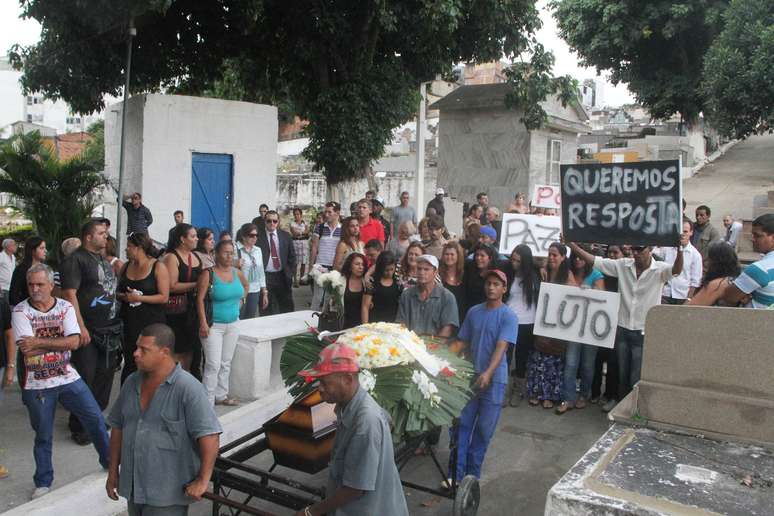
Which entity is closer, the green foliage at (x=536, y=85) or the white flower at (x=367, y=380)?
the white flower at (x=367, y=380)

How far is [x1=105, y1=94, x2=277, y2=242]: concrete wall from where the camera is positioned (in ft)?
43.1

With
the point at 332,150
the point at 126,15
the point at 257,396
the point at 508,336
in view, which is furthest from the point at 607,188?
the point at 126,15

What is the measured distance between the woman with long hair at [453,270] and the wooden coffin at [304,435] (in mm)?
3190

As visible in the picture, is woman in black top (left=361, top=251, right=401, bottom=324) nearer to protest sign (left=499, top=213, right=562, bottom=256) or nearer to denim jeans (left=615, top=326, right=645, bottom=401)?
denim jeans (left=615, top=326, right=645, bottom=401)

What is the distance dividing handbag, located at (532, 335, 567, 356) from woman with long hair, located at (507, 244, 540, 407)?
9.0 inches

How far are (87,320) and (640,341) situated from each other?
5405 mm

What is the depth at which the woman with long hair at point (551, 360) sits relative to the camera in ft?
25.9

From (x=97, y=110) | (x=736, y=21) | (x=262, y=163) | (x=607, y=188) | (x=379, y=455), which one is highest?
(x=736, y=21)

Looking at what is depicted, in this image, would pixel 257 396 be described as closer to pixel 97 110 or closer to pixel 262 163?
pixel 262 163

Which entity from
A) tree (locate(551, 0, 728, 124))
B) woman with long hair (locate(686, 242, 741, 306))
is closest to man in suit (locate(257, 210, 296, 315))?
woman with long hair (locate(686, 242, 741, 306))

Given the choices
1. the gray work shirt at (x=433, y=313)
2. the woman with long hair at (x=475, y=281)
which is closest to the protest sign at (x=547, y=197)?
the woman with long hair at (x=475, y=281)

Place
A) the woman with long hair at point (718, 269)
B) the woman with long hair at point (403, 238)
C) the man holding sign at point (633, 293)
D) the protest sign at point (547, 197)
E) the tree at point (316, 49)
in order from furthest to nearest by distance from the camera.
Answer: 1. the tree at point (316, 49)
2. the protest sign at point (547, 197)
3. the woman with long hair at point (403, 238)
4. the man holding sign at point (633, 293)
5. the woman with long hair at point (718, 269)

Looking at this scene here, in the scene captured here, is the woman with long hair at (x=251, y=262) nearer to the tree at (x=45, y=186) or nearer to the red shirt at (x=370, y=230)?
the red shirt at (x=370, y=230)

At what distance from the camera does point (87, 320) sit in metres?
6.17
